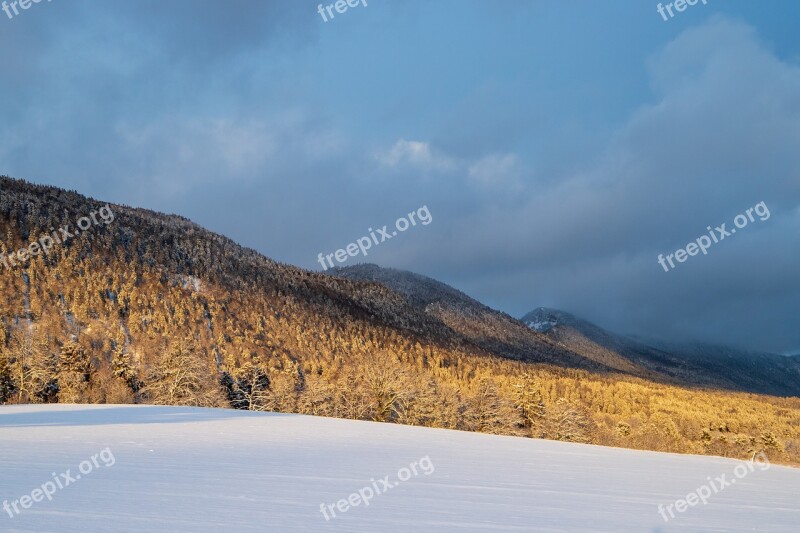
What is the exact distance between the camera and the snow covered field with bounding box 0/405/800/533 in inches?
295

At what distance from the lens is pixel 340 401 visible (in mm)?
64938

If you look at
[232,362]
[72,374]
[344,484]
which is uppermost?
[232,362]

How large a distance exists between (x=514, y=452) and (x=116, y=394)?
1475 inches

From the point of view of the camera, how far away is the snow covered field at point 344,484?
750 centimetres

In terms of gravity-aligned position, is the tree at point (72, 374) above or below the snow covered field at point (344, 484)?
above

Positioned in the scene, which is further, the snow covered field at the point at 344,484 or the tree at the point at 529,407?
the tree at the point at 529,407

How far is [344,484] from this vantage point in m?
10.6

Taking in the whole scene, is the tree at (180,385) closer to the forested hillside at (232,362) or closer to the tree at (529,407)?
the forested hillside at (232,362)

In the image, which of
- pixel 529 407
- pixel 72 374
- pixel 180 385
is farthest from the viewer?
pixel 529 407

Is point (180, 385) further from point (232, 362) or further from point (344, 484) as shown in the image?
point (232, 362)

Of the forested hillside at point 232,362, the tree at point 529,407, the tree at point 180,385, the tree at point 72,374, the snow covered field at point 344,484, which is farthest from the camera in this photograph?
the tree at point 529,407

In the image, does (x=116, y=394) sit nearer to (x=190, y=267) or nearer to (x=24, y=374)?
(x=24, y=374)

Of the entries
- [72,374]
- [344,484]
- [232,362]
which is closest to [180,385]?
[72,374]

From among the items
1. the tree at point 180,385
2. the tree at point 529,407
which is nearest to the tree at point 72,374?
the tree at point 180,385
